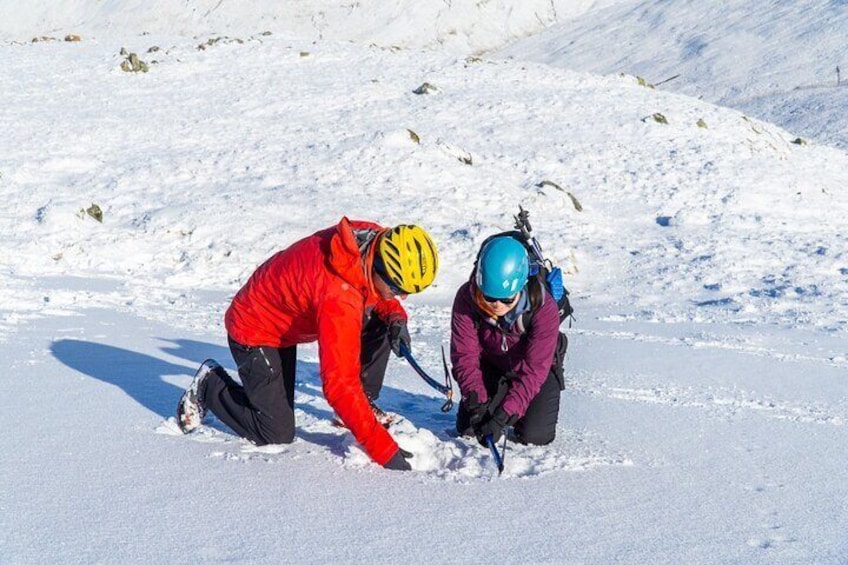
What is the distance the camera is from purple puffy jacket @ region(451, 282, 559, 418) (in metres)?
4.27

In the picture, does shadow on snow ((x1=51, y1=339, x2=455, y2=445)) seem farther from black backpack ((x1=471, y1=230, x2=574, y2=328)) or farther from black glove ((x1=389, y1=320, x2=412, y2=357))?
black backpack ((x1=471, y1=230, x2=574, y2=328))

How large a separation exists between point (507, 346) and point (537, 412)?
0.38 m

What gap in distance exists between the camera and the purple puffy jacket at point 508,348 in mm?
4270

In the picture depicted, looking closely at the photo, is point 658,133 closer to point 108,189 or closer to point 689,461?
point 108,189

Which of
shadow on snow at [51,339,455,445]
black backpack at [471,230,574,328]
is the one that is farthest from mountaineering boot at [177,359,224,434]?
black backpack at [471,230,574,328]

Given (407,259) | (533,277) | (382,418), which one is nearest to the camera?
(407,259)

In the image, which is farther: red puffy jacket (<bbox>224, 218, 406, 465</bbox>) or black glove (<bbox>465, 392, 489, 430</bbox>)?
black glove (<bbox>465, 392, 489, 430</bbox>)

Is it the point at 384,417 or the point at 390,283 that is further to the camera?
the point at 384,417

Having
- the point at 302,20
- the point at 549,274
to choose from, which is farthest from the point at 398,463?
the point at 302,20

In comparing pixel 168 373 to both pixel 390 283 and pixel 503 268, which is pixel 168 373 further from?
pixel 503 268

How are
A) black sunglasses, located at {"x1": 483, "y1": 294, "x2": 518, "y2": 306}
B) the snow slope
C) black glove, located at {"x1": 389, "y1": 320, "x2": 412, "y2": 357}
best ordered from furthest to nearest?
the snow slope, black glove, located at {"x1": 389, "y1": 320, "x2": 412, "y2": 357}, black sunglasses, located at {"x1": 483, "y1": 294, "x2": 518, "y2": 306}

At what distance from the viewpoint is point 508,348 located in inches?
177

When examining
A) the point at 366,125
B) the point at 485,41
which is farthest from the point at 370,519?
the point at 485,41

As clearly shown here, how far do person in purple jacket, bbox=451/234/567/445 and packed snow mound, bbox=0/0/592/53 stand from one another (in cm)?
4631
